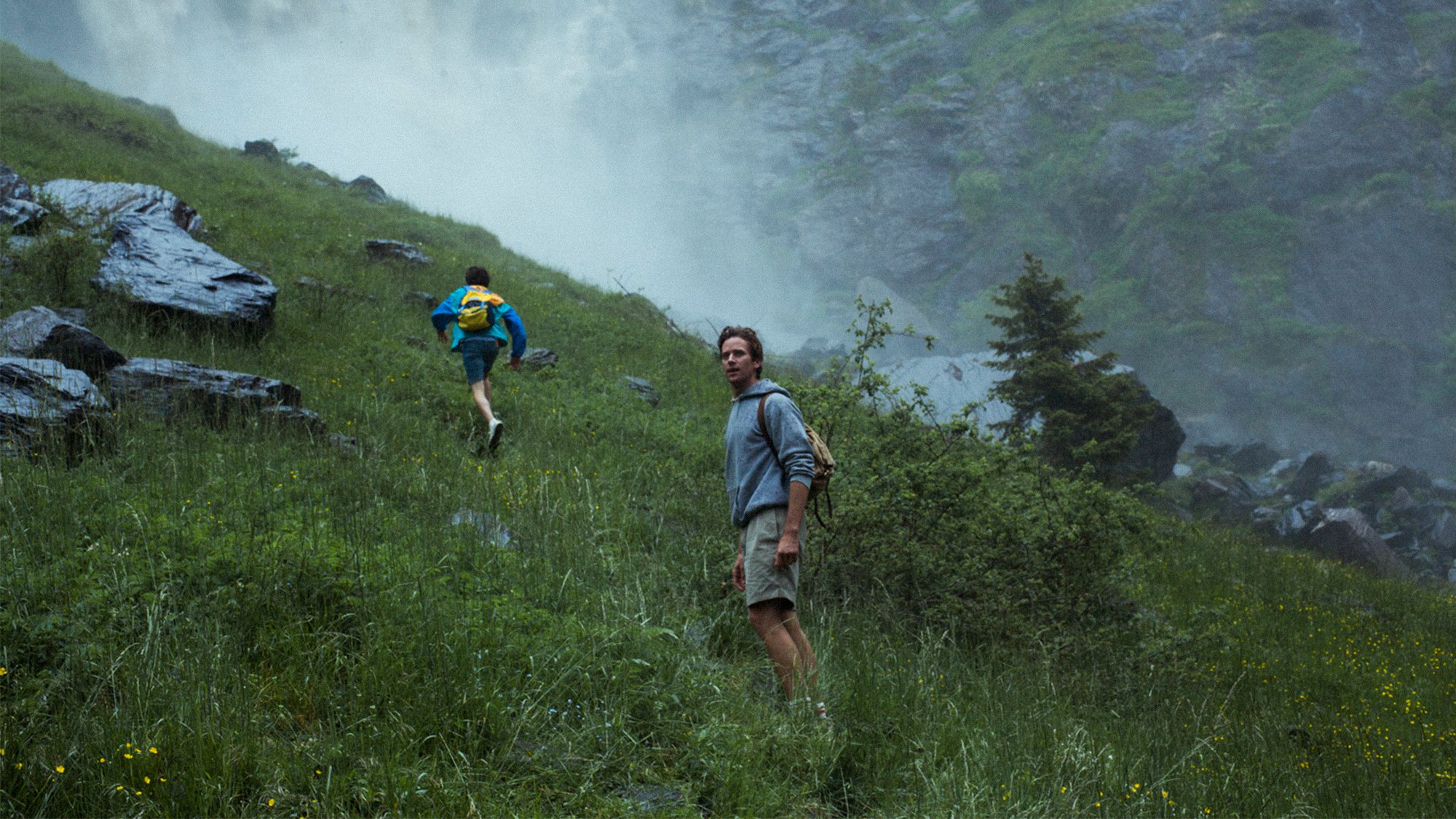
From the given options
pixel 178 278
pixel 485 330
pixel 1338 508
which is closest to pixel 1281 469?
pixel 1338 508

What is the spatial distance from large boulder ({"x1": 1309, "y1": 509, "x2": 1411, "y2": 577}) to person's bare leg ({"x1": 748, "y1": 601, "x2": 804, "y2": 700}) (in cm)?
1651

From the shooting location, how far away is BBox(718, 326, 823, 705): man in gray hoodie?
417cm

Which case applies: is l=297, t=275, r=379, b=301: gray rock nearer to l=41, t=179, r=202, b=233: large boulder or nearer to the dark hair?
l=41, t=179, r=202, b=233: large boulder

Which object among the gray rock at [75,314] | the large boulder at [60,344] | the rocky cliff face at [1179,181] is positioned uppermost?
the rocky cliff face at [1179,181]

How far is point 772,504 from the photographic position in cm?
422

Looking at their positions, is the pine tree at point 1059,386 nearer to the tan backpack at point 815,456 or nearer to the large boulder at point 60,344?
the tan backpack at point 815,456

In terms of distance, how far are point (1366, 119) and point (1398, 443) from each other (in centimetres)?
2689

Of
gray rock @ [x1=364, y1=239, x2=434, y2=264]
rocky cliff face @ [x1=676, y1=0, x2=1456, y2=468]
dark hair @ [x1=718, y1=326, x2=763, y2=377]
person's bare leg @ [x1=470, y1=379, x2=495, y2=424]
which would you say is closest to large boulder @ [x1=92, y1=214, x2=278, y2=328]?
person's bare leg @ [x1=470, y1=379, x2=495, y2=424]

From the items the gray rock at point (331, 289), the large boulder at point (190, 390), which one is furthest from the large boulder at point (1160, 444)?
the large boulder at point (190, 390)

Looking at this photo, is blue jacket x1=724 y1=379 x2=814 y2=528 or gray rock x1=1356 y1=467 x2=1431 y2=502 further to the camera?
gray rock x1=1356 y1=467 x2=1431 y2=502

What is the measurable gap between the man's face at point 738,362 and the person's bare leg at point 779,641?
1118 millimetres

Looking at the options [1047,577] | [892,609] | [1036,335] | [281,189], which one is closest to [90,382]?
[892,609]

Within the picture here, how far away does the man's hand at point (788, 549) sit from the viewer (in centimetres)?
407

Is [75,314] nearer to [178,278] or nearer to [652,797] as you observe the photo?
[178,278]
